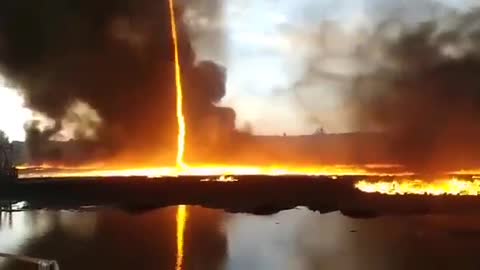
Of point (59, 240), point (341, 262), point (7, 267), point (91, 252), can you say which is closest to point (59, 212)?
point (59, 240)

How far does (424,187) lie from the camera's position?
37406 millimetres

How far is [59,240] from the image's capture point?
24.9 m

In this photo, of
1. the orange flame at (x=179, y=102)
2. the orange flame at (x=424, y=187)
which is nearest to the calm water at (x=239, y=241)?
the orange flame at (x=424, y=187)

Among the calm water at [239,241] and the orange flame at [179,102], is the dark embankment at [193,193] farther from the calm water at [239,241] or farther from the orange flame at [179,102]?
the orange flame at [179,102]

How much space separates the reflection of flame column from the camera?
20452 millimetres

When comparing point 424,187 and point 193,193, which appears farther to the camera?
point 193,193

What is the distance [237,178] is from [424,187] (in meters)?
11.2

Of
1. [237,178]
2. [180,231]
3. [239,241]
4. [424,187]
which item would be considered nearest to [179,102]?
[237,178]

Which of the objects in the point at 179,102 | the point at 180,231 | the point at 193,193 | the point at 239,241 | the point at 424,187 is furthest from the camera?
the point at 179,102

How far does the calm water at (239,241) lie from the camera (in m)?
20.9

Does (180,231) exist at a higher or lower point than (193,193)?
lower

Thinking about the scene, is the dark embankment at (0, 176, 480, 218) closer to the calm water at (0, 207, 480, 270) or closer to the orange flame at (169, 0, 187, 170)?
the calm water at (0, 207, 480, 270)

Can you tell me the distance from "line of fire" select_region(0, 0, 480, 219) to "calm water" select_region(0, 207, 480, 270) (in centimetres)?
214

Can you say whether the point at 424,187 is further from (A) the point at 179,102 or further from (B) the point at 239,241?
(A) the point at 179,102
